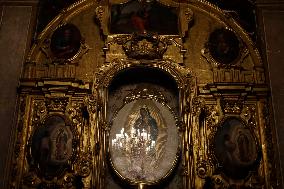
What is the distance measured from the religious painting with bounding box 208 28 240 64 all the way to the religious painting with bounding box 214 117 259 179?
1.41 m

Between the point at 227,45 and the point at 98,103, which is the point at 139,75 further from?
the point at 227,45

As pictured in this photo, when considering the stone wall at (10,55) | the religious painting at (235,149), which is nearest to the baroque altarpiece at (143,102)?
the religious painting at (235,149)

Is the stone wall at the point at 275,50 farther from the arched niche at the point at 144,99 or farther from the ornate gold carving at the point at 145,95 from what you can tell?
the ornate gold carving at the point at 145,95

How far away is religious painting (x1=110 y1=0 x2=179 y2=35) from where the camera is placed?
9688 millimetres

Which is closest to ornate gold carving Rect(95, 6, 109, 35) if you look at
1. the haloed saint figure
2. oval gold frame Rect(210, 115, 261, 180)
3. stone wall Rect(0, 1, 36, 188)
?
stone wall Rect(0, 1, 36, 188)

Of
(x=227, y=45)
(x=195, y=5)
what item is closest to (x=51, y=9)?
(x=195, y=5)

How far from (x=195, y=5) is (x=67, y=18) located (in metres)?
2.87

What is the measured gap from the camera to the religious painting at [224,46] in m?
9.35

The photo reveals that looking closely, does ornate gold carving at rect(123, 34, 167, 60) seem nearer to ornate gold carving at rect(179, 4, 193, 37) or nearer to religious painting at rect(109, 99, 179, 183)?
ornate gold carving at rect(179, 4, 193, 37)

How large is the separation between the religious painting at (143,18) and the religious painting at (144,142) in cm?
165

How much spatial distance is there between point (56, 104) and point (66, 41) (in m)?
1.48

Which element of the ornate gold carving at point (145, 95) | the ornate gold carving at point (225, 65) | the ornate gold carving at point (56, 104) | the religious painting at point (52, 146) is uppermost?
the ornate gold carving at point (225, 65)

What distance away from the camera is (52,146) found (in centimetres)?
839

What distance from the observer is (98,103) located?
28.8 ft
